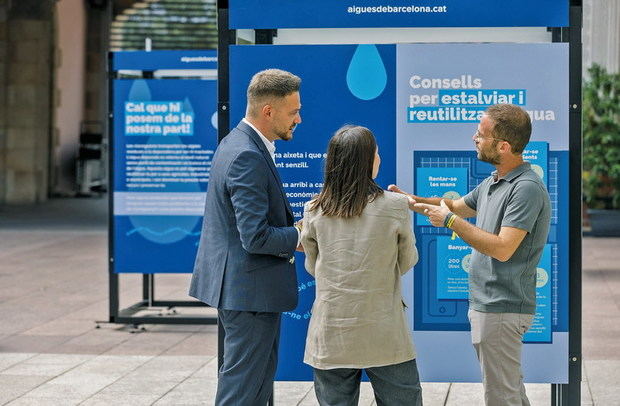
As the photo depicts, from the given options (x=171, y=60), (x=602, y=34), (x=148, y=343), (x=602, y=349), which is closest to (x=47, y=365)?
(x=148, y=343)

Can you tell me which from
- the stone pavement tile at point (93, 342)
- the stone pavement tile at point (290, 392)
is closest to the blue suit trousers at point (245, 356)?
the stone pavement tile at point (290, 392)

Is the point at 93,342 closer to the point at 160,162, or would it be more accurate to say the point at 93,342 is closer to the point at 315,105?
the point at 160,162

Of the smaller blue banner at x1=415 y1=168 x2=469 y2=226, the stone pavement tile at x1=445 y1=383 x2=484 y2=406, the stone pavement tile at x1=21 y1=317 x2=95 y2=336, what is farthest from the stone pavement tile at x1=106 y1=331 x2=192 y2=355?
the smaller blue banner at x1=415 y1=168 x2=469 y2=226

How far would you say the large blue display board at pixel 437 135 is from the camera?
190 inches

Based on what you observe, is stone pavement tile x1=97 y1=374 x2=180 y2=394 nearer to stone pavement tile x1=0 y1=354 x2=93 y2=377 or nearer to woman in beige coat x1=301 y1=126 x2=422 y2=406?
stone pavement tile x1=0 y1=354 x2=93 y2=377

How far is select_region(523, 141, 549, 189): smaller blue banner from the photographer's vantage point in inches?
190

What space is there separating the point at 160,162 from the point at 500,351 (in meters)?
4.81

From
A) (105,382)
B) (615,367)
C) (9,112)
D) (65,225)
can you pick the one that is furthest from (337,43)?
(9,112)

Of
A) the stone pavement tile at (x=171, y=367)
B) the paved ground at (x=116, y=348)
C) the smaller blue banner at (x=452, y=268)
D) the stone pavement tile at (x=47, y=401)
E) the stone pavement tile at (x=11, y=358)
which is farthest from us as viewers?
the stone pavement tile at (x=11, y=358)

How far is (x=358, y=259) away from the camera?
3904 mm

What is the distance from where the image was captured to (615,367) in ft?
23.1

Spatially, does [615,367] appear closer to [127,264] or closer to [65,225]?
[127,264]

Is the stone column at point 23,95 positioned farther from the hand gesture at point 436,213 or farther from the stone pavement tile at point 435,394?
the hand gesture at point 436,213

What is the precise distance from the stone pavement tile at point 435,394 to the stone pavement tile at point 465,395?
3 centimetres
